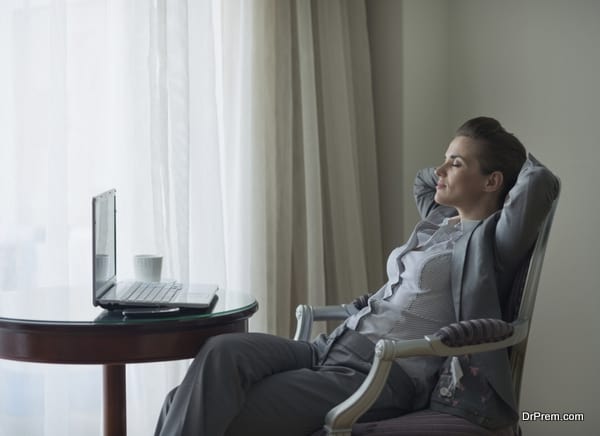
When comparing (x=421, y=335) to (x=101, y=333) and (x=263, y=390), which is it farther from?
(x=101, y=333)

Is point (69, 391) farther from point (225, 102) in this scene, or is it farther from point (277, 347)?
point (225, 102)

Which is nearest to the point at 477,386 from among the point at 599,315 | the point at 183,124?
the point at 599,315

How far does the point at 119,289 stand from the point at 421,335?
2.58ft

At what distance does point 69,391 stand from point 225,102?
1.14 m

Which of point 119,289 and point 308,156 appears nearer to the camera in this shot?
point 119,289

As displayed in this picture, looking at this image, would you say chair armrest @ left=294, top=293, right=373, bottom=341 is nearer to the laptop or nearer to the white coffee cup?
the laptop

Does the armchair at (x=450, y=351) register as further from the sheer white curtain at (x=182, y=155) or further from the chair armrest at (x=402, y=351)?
the sheer white curtain at (x=182, y=155)

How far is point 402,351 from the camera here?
1858mm

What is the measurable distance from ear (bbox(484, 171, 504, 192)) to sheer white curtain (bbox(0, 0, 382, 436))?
1015 mm

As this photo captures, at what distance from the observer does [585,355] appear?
9.95 ft

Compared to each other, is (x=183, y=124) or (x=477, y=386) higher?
(x=183, y=124)

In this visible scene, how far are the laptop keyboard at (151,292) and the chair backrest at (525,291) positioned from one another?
2.83 feet

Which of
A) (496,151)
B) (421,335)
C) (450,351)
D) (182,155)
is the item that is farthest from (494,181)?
(182,155)

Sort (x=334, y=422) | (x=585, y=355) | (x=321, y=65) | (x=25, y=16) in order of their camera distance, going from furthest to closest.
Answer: (x=321, y=65) → (x=585, y=355) → (x=25, y=16) → (x=334, y=422)
